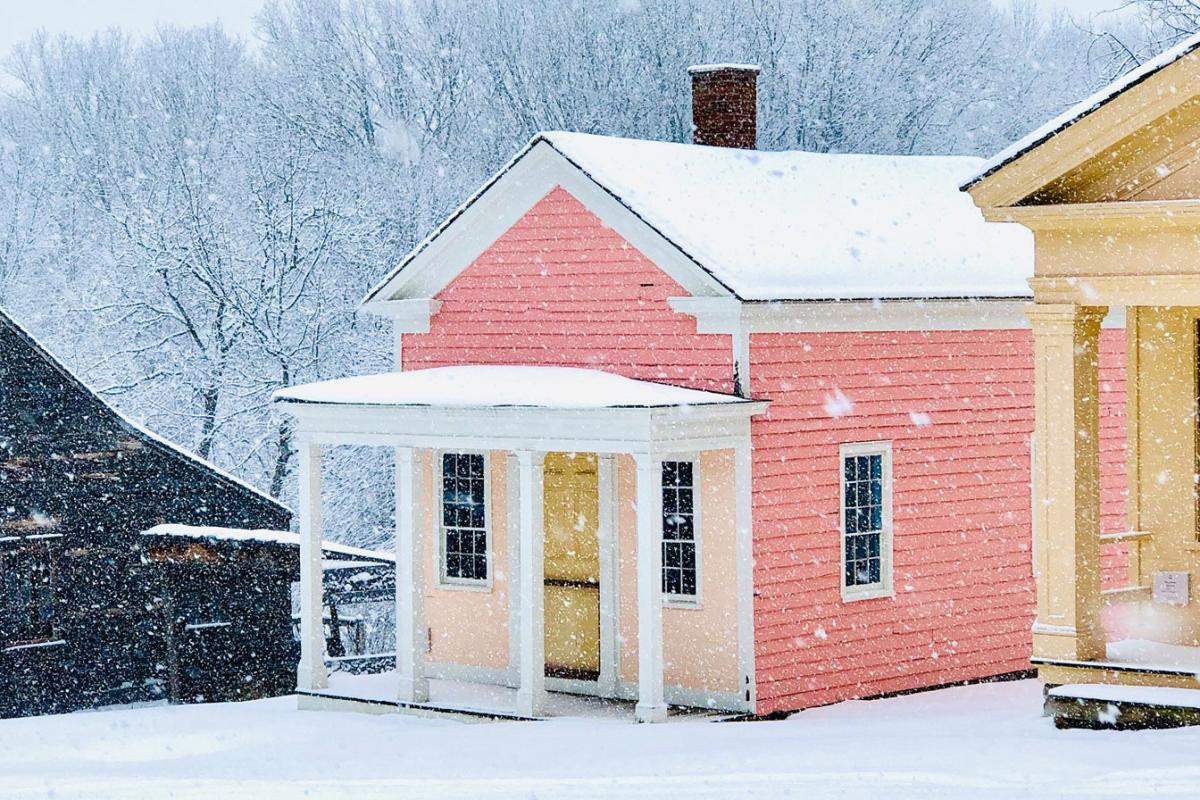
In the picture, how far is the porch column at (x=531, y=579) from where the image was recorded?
17.7 m

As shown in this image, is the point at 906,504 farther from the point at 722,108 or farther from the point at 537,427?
the point at 722,108

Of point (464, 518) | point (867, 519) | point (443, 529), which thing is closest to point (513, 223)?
point (464, 518)

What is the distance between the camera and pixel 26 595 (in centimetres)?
2355

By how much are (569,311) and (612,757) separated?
573 centimetres

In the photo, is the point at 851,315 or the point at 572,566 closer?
the point at 851,315

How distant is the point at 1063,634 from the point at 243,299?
86.4 feet

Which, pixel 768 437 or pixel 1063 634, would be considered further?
pixel 768 437

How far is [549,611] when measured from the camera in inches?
777

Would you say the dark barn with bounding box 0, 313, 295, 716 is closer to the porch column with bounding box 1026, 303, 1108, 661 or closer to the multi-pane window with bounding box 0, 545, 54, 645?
the multi-pane window with bounding box 0, 545, 54, 645

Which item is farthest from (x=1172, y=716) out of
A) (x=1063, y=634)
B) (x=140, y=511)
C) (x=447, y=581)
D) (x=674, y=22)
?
(x=674, y=22)

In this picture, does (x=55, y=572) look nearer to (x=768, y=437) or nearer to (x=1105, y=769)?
(x=768, y=437)

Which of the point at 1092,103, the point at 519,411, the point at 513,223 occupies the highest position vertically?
the point at 1092,103

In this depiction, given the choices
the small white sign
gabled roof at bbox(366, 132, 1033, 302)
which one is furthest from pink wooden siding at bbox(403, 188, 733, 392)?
the small white sign

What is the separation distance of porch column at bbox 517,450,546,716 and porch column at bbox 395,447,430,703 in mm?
1362
